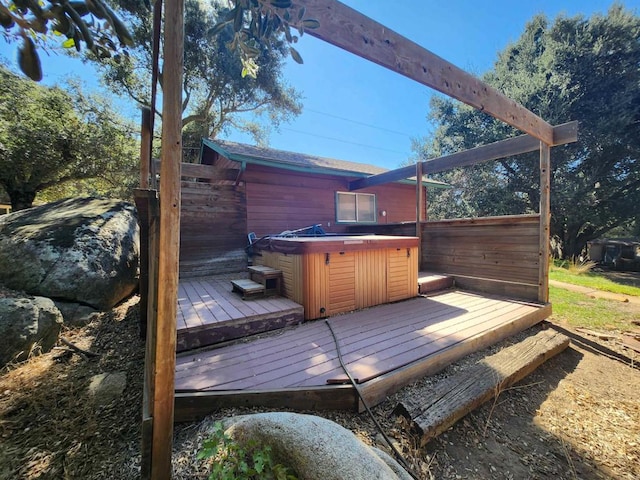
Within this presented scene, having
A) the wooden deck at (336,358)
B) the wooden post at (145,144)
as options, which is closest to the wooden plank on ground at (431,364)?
the wooden deck at (336,358)

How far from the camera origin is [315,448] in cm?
120

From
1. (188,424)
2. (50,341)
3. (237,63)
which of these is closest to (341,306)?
(188,424)

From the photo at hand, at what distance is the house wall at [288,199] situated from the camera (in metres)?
6.43

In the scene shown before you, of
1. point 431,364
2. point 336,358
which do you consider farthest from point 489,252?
point 336,358

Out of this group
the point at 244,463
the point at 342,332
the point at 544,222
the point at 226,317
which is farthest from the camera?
the point at 544,222

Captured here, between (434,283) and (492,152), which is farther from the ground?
(492,152)

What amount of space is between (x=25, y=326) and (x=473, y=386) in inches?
160

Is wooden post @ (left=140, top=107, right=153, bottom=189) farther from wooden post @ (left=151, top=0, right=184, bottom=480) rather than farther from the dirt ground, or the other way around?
wooden post @ (left=151, top=0, right=184, bottom=480)

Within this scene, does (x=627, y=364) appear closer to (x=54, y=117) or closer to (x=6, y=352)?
(x=6, y=352)

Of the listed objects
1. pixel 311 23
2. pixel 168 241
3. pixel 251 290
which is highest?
pixel 311 23

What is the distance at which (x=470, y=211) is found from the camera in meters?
15.1

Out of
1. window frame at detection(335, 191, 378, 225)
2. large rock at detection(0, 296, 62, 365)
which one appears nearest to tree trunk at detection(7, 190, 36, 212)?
large rock at detection(0, 296, 62, 365)

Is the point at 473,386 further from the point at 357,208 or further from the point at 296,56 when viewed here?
the point at 357,208

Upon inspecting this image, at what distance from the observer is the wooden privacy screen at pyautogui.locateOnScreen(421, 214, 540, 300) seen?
4.11m
